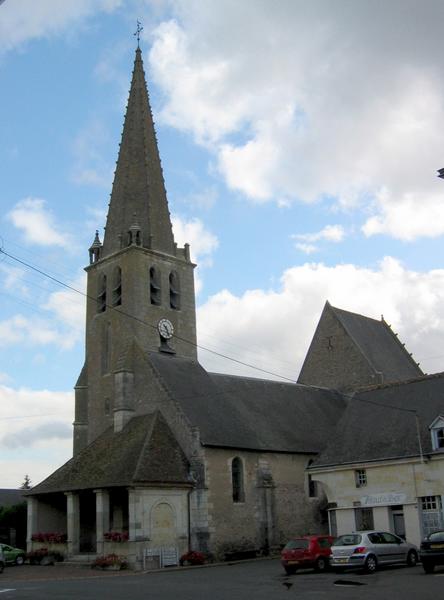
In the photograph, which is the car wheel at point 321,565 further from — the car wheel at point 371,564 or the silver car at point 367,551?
the car wheel at point 371,564

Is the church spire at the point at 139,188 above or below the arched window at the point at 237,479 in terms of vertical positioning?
above

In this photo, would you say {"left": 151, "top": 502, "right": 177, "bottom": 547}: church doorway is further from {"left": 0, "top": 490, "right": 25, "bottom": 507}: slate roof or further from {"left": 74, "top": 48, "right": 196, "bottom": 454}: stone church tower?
{"left": 0, "top": 490, "right": 25, "bottom": 507}: slate roof

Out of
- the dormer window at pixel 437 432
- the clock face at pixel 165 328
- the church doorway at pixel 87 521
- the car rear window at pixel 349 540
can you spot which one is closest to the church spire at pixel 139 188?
the clock face at pixel 165 328

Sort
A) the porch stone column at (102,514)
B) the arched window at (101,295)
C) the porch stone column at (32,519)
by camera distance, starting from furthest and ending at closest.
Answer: the arched window at (101,295) → the porch stone column at (32,519) → the porch stone column at (102,514)

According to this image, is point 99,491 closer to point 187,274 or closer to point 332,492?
point 332,492

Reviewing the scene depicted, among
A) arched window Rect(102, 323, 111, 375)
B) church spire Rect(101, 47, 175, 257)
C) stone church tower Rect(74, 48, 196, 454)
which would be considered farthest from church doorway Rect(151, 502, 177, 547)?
church spire Rect(101, 47, 175, 257)

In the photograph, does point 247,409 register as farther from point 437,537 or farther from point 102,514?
point 437,537

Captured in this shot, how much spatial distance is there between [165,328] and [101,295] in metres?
4.73

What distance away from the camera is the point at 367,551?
22.0 metres

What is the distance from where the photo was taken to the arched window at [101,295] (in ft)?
137

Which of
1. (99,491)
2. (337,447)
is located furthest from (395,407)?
(99,491)

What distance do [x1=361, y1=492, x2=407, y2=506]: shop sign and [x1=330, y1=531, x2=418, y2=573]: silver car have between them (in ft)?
17.0

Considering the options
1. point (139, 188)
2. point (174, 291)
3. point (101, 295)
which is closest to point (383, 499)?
point (174, 291)

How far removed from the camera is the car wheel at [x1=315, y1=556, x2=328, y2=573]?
23.7 metres
